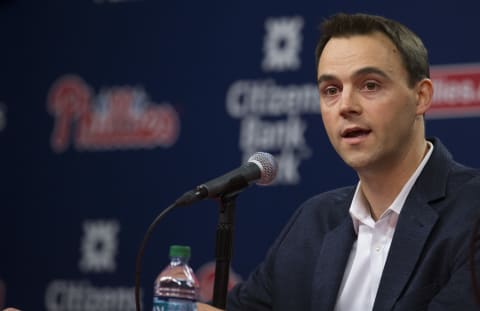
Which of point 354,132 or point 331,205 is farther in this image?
point 331,205

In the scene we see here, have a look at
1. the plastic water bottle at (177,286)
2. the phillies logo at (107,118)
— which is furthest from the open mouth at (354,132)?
the phillies logo at (107,118)

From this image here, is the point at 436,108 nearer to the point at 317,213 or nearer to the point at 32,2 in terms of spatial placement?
the point at 317,213

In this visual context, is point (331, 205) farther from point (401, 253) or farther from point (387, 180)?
point (401, 253)

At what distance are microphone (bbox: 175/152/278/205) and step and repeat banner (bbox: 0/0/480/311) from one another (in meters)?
1.45

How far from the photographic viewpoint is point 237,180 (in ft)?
6.28

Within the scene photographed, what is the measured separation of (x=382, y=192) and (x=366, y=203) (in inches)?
2.8

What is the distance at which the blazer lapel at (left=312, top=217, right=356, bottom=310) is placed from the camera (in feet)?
7.16

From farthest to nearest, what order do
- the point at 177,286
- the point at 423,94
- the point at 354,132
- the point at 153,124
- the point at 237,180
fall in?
the point at 153,124 → the point at 423,94 → the point at 354,132 → the point at 177,286 → the point at 237,180

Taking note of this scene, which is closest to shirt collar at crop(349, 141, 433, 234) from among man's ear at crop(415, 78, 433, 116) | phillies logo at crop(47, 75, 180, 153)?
man's ear at crop(415, 78, 433, 116)

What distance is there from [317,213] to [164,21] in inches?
75.1

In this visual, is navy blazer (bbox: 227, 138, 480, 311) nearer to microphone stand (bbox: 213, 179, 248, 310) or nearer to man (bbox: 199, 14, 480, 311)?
man (bbox: 199, 14, 480, 311)

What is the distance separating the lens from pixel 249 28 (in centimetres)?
379

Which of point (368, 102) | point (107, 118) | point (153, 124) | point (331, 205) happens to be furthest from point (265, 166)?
point (107, 118)

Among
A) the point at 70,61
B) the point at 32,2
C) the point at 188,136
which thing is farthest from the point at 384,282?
the point at 32,2
